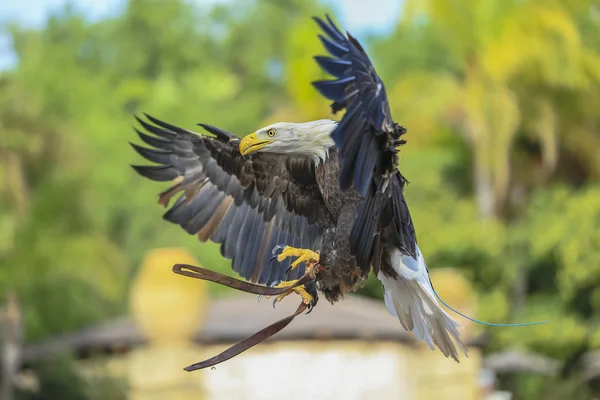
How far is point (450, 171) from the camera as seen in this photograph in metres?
20.4

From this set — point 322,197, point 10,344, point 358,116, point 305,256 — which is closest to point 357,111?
point 358,116

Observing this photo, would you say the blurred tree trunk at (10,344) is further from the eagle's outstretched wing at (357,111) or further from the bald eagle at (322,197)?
the eagle's outstretched wing at (357,111)

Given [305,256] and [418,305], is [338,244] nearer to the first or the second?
[305,256]

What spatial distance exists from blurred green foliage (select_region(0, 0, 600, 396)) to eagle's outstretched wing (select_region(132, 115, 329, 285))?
1199 centimetres

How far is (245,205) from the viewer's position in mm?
4344

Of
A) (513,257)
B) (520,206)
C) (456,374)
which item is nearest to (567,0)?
(520,206)

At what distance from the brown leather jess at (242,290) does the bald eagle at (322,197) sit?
20 cm

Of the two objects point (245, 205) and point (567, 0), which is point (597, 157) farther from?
point (245, 205)

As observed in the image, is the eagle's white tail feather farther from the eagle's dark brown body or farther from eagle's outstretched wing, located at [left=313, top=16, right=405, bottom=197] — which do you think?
eagle's outstretched wing, located at [left=313, top=16, right=405, bottom=197]

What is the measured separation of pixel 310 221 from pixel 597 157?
1592cm

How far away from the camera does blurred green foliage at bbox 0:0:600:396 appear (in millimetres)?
16328

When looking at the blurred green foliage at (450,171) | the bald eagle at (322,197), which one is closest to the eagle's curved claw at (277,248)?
the bald eagle at (322,197)

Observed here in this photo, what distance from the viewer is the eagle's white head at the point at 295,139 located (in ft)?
11.7

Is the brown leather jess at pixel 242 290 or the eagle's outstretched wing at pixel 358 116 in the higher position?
the eagle's outstretched wing at pixel 358 116
